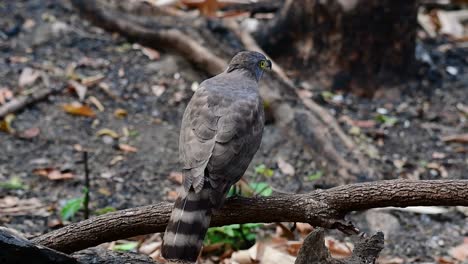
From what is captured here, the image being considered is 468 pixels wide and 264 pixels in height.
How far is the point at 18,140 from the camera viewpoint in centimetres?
608

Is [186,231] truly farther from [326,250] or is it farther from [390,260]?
[390,260]

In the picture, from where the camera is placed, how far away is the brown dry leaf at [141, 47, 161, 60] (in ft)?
24.7

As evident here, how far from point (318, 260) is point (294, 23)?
4.34 m

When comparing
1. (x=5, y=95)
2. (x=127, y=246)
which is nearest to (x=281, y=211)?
(x=127, y=246)

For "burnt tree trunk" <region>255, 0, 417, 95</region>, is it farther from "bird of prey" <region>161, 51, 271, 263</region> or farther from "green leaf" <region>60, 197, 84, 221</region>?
"green leaf" <region>60, 197, 84, 221</region>

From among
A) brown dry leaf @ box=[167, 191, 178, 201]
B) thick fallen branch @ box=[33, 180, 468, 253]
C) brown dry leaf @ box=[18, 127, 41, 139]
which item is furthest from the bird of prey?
brown dry leaf @ box=[18, 127, 41, 139]

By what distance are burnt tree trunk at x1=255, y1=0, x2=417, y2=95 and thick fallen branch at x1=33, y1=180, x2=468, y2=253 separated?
3.89 meters

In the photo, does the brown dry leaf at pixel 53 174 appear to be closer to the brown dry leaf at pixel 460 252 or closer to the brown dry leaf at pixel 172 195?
the brown dry leaf at pixel 172 195

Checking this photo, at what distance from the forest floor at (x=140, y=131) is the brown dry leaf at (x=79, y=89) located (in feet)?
0.11

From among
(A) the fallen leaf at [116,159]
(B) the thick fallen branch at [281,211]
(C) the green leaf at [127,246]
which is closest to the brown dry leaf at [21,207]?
(C) the green leaf at [127,246]

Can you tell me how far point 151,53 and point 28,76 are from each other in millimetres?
1222

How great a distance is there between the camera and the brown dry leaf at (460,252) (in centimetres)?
516

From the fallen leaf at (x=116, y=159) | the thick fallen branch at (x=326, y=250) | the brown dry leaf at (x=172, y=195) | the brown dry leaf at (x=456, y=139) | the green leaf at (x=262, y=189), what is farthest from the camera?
the brown dry leaf at (x=456, y=139)

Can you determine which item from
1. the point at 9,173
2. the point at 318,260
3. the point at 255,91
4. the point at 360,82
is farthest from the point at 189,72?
the point at 318,260
